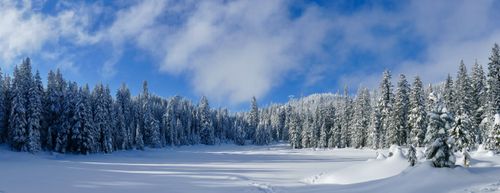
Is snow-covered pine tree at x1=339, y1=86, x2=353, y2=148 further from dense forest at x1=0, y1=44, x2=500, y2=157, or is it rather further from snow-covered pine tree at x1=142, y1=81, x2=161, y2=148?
snow-covered pine tree at x1=142, y1=81, x2=161, y2=148

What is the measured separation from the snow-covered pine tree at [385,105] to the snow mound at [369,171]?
41.5m

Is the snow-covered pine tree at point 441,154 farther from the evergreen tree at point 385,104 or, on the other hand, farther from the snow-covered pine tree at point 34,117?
the snow-covered pine tree at point 34,117

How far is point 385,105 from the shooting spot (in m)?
74.1

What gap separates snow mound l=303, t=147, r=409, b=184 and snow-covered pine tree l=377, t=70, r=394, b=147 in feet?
136

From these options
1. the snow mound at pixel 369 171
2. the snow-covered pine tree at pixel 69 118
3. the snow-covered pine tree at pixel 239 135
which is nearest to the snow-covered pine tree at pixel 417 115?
the snow mound at pixel 369 171

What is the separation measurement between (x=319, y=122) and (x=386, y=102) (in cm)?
4065

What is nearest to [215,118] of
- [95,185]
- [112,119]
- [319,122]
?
[319,122]

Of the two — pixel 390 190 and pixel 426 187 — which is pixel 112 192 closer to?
pixel 390 190

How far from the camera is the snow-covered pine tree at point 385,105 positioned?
2837 inches

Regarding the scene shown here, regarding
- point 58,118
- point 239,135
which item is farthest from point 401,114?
point 239,135

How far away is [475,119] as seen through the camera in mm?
62625

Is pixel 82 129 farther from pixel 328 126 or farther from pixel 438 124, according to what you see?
pixel 328 126

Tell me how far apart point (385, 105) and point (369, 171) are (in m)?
47.3

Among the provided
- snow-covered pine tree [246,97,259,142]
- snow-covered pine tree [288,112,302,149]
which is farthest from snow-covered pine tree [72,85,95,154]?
Result: snow-covered pine tree [246,97,259,142]
